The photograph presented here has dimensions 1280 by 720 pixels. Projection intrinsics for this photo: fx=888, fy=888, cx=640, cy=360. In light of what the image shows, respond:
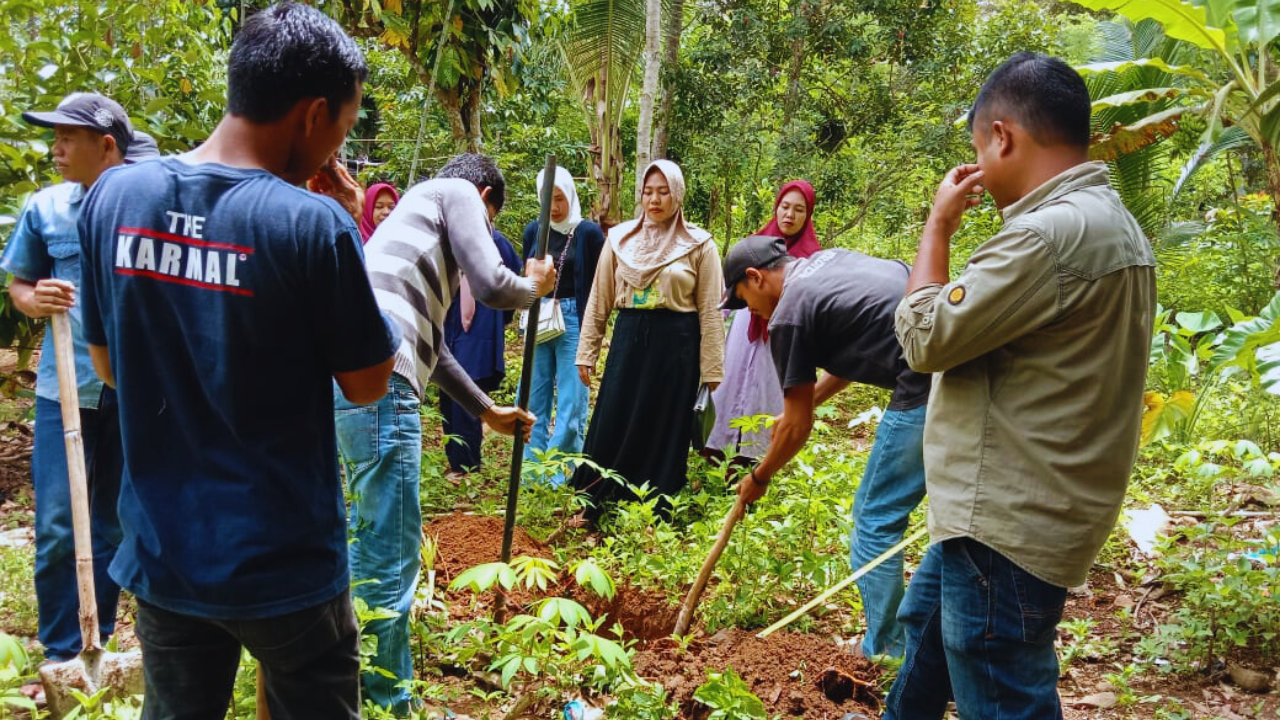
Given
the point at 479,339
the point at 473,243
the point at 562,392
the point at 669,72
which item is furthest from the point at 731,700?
the point at 669,72

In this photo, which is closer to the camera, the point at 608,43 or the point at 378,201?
the point at 378,201

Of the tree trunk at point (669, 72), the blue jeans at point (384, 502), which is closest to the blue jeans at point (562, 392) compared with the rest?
the blue jeans at point (384, 502)

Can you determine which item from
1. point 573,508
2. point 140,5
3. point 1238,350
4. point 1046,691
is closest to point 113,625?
point 573,508

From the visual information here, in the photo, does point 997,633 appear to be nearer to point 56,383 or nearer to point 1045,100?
point 1045,100

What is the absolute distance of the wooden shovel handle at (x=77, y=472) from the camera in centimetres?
250

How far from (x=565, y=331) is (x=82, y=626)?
330 cm

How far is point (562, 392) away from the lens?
17.8ft

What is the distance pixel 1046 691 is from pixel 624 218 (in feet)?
29.9

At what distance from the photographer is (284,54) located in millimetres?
1474

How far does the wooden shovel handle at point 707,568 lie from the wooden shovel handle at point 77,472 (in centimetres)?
192

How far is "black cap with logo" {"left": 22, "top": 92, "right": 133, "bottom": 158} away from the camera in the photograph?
8.59ft

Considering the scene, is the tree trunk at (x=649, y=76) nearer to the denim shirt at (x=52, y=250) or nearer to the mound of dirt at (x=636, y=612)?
the mound of dirt at (x=636, y=612)

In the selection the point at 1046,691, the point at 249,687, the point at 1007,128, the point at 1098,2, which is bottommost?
the point at 249,687

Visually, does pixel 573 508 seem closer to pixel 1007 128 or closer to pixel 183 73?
pixel 183 73
